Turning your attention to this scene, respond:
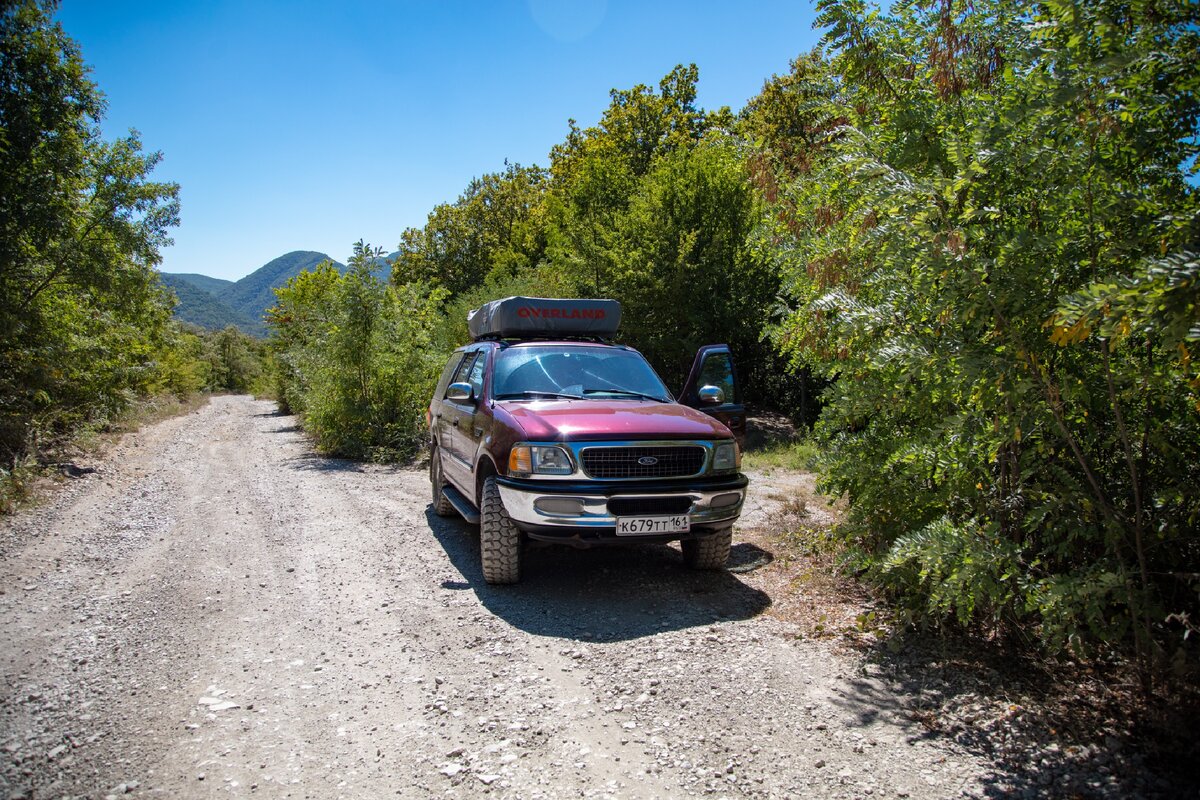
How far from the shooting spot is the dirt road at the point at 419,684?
2926 mm

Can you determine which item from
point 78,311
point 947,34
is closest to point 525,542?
point 947,34

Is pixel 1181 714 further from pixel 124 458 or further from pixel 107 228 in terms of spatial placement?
pixel 124 458

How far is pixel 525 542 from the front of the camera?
5230mm

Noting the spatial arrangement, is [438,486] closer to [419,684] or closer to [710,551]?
[710,551]

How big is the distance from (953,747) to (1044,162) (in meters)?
2.68

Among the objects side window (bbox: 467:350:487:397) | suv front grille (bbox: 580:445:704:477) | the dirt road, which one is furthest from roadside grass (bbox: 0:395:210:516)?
suv front grille (bbox: 580:445:704:477)

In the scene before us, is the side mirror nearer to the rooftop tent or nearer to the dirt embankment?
the rooftop tent

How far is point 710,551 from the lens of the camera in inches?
217

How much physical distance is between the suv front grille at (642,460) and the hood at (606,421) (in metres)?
0.10

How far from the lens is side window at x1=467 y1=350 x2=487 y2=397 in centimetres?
629

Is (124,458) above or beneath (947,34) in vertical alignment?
beneath

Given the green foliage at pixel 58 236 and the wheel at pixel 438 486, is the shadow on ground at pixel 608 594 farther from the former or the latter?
the green foliage at pixel 58 236

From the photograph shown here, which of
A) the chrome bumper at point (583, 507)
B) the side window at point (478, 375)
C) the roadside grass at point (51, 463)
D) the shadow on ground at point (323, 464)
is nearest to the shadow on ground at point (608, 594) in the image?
the chrome bumper at point (583, 507)

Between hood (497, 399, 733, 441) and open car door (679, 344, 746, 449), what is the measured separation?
63 centimetres
